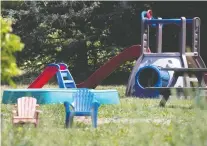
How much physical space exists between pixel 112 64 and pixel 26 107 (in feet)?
32.7

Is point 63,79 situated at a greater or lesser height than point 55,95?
lesser

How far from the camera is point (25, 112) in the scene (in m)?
8.67

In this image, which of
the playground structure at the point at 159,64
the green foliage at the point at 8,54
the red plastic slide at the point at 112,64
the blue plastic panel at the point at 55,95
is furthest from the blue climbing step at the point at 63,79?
the green foliage at the point at 8,54

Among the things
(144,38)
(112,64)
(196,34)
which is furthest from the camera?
(112,64)

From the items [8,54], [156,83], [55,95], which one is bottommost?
[156,83]

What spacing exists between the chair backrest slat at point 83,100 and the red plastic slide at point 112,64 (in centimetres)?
922

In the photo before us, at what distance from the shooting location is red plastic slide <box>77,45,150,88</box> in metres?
18.5

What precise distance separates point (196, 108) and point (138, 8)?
71.1 feet

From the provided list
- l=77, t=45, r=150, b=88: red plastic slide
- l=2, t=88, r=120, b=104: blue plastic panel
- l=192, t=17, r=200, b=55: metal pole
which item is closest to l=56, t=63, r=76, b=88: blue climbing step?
l=2, t=88, r=120, b=104: blue plastic panel

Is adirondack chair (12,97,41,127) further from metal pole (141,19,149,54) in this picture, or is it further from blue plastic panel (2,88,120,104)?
metal pole (141,19,149,54)

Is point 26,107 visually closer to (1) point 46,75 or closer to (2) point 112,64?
(1) point 46,75

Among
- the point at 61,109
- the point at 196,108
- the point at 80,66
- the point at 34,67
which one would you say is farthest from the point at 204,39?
the point at 196,108

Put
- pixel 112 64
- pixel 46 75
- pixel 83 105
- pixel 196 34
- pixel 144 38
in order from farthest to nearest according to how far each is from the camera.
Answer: pixel 112 64
pixel 196 34
pixel 144 38
pixel 46 75
pixel 83 105

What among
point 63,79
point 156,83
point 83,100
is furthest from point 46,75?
point 83,100
